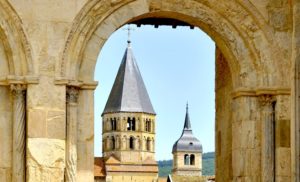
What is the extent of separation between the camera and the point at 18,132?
16.3 meters

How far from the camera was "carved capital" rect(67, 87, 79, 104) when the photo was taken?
54.2ft

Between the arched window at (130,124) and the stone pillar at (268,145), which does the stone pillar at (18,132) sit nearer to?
the stone pillar at (268,145)

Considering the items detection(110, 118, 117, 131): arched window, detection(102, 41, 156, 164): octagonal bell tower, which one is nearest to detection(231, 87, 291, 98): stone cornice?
detection(102, 41, 156, 164): octagonal bell tower

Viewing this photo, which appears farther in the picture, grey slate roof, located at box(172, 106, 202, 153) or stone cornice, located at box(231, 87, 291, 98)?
grey slate roof, located at box(172, 106, 202, 153)

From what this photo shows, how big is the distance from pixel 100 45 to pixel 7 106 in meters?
1.62

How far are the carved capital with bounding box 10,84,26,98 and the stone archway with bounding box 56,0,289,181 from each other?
79cm

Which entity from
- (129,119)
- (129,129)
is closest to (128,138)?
(129,129)

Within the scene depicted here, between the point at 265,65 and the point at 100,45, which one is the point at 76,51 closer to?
the point at 100,45

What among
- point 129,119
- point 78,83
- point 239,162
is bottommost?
point 239,162

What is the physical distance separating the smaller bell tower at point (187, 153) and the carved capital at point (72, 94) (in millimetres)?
119073

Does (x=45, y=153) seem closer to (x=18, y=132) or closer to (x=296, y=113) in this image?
(x=18, y=132)

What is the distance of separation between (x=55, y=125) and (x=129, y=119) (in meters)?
110

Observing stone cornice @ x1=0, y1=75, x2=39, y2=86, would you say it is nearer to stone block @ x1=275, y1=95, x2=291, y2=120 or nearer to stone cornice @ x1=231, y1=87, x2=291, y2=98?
stone cornice @ x1=231, y1=87, x2=291, y2=98

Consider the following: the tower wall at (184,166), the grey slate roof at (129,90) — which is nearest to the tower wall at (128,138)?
the grey slate roof at (129,90)
